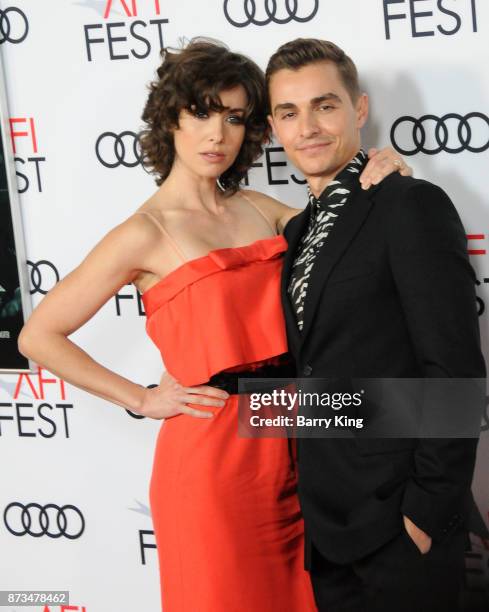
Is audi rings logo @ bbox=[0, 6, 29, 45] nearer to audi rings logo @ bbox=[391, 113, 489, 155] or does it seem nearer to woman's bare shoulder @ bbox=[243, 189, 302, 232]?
woman's bare shoulder @ bbox=[243, 189, 302, 232]

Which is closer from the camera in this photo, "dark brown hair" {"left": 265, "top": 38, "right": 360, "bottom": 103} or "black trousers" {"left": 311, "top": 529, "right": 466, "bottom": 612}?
"black trousers" {"left": 311, "top": 529, "right": 466, "bottom": 612}

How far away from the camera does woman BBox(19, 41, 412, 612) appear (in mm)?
1851

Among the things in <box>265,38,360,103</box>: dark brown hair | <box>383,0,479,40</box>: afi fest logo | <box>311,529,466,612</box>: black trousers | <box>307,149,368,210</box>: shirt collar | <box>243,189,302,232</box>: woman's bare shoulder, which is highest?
<box>383,0,479,40</box>: afi fest logo

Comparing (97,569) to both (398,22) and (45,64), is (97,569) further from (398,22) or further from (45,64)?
(398,22)

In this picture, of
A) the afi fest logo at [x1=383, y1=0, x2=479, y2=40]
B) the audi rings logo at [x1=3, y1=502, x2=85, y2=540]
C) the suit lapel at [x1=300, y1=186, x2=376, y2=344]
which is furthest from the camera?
the audi rings logo at [x1=3, y1=502, x2=85, y2=540]

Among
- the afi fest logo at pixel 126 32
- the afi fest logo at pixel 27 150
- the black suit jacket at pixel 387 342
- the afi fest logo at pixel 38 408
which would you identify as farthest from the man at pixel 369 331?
the afi fest logo at pixel 38 408

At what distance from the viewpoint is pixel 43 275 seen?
254cm

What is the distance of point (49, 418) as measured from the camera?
8.65 feet

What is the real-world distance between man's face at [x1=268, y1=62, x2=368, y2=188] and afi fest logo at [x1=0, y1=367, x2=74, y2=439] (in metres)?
1.18

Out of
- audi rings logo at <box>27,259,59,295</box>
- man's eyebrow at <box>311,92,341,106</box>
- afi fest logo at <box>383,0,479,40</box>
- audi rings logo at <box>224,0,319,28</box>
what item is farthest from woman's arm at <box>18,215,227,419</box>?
afi fest logo at <box>383,0,479,40</box>

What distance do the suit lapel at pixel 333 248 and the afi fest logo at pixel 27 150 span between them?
1108mm

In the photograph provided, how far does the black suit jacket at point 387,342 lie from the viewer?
1529 mm

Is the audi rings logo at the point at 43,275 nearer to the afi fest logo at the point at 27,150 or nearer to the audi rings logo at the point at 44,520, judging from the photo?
the afi fest logo at the point at 27,150

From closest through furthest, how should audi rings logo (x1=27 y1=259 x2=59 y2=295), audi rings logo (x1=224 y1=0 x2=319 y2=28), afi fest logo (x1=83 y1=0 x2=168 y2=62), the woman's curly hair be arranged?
the woman's curly hair < audi rings logo (x1=224 y1=0 x2=319 y2=28) < afi fest logo (x1=83 y1=0 x2=168 y2=62) < audi rings logo (x1=27 y1=259 x2=59 y2=295)
